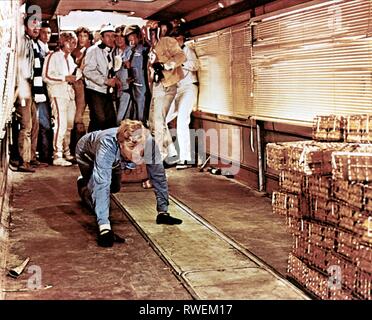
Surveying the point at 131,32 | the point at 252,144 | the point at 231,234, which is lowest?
the point at 231,234

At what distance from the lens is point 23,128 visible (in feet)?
26.6

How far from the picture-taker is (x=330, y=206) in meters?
3.35

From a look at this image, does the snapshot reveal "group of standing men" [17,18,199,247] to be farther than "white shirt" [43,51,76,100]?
No

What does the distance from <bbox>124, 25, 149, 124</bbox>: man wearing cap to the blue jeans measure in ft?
4.32

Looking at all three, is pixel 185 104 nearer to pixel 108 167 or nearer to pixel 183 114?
pixel 183 114

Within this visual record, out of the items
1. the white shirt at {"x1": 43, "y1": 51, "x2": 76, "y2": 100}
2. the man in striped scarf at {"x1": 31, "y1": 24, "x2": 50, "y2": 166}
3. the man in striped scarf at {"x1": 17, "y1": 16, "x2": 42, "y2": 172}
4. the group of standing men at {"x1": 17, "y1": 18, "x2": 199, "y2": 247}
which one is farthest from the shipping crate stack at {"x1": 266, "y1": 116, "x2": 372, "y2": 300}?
the man in striped scarf at {"x1": 31, "y1": 24, "x2": 50, "y2": 166}

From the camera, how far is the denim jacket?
4.68m

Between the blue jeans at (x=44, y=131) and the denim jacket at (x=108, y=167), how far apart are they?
11.4 feet

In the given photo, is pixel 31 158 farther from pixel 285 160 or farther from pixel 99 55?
pixel 285 160

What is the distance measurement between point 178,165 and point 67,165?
5.40ft

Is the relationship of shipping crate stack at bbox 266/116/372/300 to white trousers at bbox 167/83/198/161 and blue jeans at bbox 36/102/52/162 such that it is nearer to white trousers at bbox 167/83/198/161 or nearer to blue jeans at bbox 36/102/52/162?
white trousers at bbox 167/83/198/161

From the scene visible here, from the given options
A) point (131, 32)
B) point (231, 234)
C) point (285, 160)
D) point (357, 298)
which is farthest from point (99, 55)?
point (357, 298)

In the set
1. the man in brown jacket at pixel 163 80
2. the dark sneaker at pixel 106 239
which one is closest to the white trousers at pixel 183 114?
the man in brown jacket at pixel 163 80

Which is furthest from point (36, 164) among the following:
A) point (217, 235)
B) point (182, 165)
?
point (217, 235)
